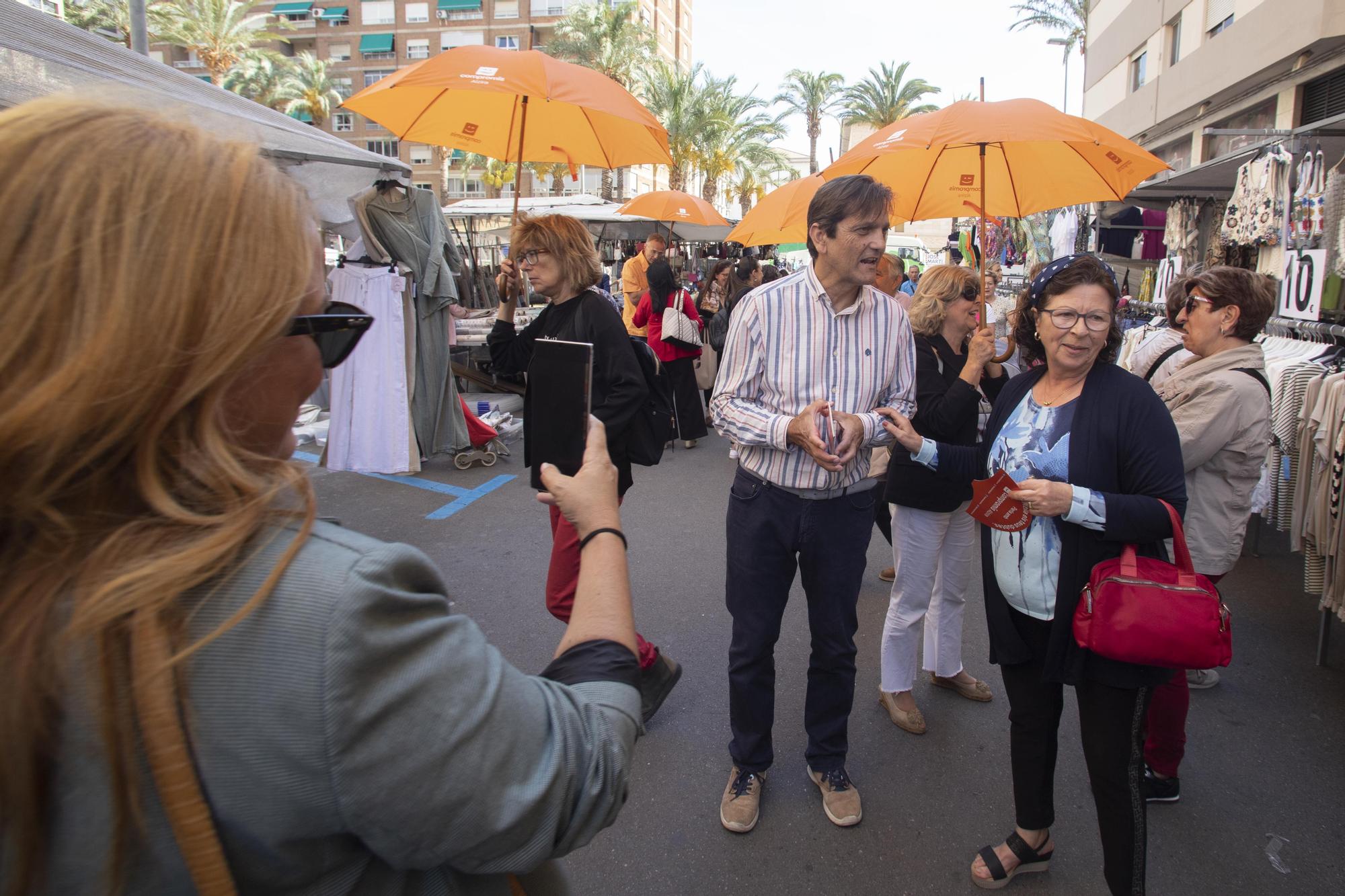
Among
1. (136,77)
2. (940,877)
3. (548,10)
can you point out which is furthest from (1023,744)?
(548,10)

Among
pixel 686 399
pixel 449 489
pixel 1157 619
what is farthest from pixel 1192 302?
pixel 449 489

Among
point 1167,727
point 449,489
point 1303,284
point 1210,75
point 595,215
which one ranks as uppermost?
point 1210,75

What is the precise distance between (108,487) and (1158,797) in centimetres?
349

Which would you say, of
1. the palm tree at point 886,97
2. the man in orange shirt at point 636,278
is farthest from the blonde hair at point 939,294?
the palm tree at point 886,97

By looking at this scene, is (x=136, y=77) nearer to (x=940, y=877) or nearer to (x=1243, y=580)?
(x=940, y=877)

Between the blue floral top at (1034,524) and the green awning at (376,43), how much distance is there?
2455 inches

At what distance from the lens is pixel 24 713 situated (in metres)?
0.68

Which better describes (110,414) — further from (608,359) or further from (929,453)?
(608,359)

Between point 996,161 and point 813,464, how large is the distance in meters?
2.96

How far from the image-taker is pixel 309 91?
46.9m

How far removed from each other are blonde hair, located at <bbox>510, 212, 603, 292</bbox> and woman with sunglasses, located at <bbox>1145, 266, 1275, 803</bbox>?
250cm

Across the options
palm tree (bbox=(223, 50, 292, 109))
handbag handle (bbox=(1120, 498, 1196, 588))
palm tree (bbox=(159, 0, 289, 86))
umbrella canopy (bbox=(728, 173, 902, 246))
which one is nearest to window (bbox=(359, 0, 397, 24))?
palm tree (bbox=(223, 50, 292, 109))

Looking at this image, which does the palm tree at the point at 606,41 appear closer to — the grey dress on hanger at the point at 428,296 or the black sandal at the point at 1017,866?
the grey dress on hanger at the point at 428,296

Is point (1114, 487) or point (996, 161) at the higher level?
point (996, 161)
